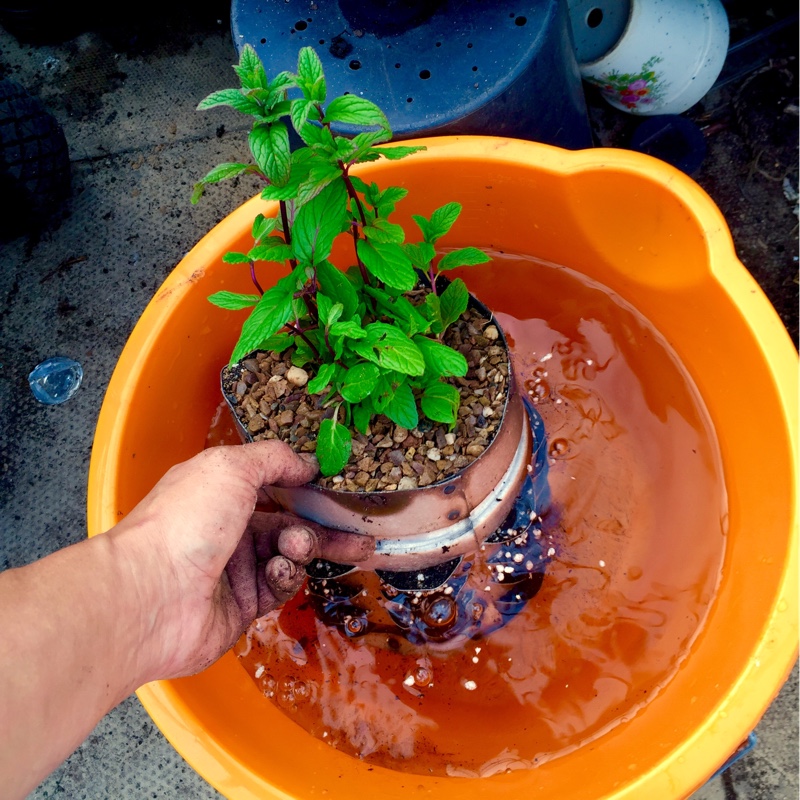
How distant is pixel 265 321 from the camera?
2.33 feet

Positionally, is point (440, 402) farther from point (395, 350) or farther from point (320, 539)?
point (320, 539)

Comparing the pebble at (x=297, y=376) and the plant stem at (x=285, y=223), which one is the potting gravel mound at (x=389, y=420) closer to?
the pebble at (x=297, y=376)

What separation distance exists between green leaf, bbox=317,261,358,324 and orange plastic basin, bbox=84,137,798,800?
0.29 m

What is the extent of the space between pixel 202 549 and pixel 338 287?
0.35m

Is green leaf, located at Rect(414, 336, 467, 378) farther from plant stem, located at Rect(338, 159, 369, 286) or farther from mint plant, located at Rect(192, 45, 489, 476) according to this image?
plant stem, located at Rect(338, 159, 369, 286)

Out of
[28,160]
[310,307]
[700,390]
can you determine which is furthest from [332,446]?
[28,160]

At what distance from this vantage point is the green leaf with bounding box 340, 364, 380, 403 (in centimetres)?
77

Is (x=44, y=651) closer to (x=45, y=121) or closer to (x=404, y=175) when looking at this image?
(x=404, y=175)

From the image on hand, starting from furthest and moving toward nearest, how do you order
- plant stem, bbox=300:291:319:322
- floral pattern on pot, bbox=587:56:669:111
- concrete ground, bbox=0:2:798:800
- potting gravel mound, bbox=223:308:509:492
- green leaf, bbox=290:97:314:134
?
1. floral pattern on pot, bbox=587:56:669:111
2. concrete ground, bbox=0:2:798:800
3. potting gravel mound, bbox=223:308:509:492
4. plant stem, bbox=300:291:319:322
5. green leaf, bbox=290:97:314:134

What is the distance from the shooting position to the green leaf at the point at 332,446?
0.84 meters

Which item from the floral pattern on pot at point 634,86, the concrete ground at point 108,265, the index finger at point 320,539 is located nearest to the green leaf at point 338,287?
the index finger at point 320,539

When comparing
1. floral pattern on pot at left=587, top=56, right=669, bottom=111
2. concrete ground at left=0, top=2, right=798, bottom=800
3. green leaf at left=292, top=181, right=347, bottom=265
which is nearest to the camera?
green leaf at left=292, top=181, right=347, bottom=265

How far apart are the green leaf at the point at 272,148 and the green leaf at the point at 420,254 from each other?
0.25 metres

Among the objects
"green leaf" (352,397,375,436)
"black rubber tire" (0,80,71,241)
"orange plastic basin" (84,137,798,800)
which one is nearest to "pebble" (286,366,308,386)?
"green leaf" (352,397,375,436)
